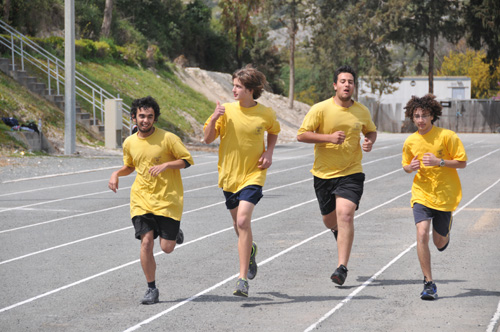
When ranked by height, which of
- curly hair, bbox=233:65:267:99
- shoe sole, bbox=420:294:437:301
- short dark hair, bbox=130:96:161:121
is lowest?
shoe sole, bbox=420:294:437:301

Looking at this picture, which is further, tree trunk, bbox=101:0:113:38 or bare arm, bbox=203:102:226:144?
tree trunk, bbox=101:0:113:38

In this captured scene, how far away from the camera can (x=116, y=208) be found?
45.9 feet

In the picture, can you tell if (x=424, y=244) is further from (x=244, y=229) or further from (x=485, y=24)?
(x=485, y=24)

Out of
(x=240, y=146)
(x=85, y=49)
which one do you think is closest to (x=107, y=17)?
(x=85, y=49)

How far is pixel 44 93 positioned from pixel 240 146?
930 inches

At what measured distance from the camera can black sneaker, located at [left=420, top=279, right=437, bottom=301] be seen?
23.4 ft

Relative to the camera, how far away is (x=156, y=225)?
711 cm

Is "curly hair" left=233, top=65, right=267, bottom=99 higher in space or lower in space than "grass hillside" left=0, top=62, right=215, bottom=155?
higher

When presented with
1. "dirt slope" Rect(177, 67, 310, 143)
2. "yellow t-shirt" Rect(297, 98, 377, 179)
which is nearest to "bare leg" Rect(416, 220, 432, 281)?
"yellow t-shirt" Rect(297, 98, 377, 179)

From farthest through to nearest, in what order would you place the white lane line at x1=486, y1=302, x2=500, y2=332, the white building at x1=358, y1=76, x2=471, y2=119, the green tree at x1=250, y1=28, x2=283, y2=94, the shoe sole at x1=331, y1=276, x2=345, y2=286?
the white building at x1=358, y1=76, x2=471, y2=119 < the green tree at x1=250, y1=28, x2=283, y2=94 < the shoe sole at x1=331, y1=276, x2=345, y2=286 < the white lane line at x1=486, y1=302, x2=500, y2=332

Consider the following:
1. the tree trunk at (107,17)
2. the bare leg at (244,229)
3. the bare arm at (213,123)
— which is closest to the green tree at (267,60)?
the tree trunk at (107,17)

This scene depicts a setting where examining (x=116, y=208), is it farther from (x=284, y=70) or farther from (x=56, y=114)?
(x=284, y=70)

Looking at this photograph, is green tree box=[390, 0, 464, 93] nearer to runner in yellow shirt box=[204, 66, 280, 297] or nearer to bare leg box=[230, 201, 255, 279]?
runner in yellow shirt box=[204, 66, 280, 297]

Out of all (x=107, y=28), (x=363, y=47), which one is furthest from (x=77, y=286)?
(x=363, y=47)
